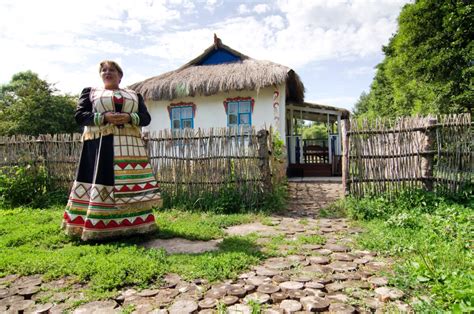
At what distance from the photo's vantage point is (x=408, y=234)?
11.2 feet

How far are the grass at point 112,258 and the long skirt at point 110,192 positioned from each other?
18 centimetres

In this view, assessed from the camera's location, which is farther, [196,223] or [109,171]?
[196,223]

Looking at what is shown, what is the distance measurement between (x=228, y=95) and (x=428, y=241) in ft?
26.1

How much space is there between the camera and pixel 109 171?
11.3 ft

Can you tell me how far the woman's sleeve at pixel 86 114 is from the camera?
3.42 meters

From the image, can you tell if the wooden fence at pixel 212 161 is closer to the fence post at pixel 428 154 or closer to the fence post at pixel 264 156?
the fence post at pixel 264 156

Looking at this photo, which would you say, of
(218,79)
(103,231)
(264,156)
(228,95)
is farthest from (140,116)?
(228,95)

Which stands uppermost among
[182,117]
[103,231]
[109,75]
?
[182,117]

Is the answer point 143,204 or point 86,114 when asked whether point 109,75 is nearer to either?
point 86,114

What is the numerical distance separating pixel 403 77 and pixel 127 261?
14.4 meters

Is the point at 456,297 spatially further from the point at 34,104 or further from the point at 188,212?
the point at 34,104

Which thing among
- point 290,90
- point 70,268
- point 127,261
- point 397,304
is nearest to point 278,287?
point 397,304

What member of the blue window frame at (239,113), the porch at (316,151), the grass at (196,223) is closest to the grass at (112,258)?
the grass at (196,223)

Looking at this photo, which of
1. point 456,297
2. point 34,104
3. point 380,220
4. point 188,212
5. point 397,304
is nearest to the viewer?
point 456,297
